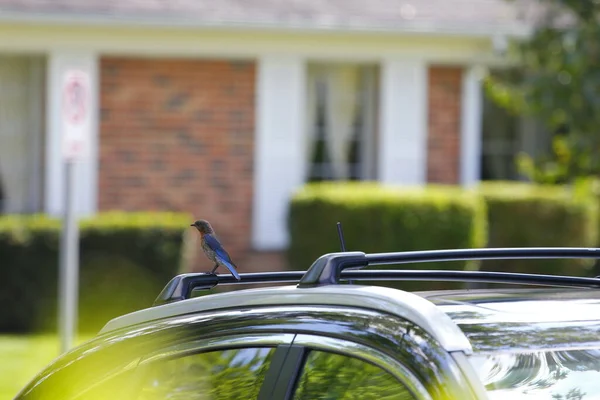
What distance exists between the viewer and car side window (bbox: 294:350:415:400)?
9.06 ft

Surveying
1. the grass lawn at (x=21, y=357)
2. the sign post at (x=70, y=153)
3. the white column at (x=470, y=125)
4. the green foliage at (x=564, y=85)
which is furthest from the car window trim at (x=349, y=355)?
the white column at (x=470, y=125)

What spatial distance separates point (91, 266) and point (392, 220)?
3.18 m

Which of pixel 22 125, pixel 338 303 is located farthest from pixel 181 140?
pixel 338 303

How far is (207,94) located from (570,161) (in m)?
4.22

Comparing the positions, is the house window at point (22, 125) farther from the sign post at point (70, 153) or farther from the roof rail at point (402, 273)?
the roof rail at point (402, 273)

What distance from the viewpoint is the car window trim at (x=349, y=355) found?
264 centimetres

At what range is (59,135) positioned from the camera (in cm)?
1387

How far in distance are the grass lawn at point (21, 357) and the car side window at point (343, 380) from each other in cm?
629

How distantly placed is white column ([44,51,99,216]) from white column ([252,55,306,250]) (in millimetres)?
1884

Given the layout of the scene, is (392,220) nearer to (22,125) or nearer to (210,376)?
(22,125)

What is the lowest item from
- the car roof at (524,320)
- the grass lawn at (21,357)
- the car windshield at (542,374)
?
the grass lawn at (21,357)

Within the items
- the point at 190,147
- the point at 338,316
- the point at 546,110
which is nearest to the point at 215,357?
the point at 338,316

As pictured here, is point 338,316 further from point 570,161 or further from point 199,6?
point 199,6

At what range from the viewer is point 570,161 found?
498 inches
